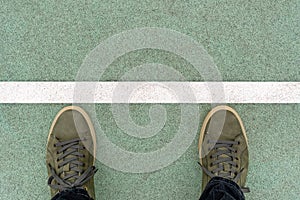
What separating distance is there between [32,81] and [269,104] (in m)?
0.92

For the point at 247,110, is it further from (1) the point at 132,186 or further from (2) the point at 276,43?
(1) the point at 132,186

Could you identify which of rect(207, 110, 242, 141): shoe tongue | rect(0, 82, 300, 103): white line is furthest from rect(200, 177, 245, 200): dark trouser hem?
rect(0, 82, 300, 103): white line

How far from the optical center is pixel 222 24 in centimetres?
135

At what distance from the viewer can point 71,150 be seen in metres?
1.36

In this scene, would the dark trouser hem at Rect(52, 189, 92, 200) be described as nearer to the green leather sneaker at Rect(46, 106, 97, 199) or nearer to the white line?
the green leather sneaker at Rect(46, 106, 97, 199)

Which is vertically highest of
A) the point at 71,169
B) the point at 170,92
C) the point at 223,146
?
the point at 170,92

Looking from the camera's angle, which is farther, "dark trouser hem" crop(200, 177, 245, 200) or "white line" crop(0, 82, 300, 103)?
"white line" crop(0, 82, 300, 103)

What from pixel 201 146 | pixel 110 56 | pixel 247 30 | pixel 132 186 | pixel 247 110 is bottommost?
pixel 132 186

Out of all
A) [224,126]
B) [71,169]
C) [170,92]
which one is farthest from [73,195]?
[224,126]

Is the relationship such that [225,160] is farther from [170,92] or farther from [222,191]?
[170,92]

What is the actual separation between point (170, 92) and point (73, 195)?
1.73ft

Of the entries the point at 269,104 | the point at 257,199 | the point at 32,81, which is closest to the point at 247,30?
the point at 269,104

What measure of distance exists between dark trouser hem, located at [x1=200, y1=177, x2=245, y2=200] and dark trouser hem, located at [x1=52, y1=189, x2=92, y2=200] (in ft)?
1.41

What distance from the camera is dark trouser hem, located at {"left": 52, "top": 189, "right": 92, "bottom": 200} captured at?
1267mm
